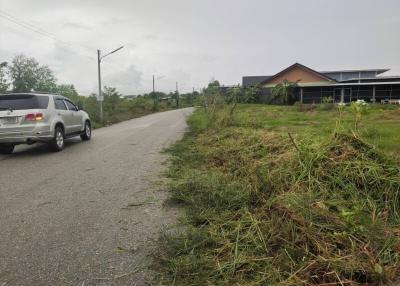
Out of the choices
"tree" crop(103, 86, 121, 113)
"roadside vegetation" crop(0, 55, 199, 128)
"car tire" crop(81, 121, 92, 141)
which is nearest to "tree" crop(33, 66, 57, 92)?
"roadside vegetation" crop(0, 55, 199, 128)

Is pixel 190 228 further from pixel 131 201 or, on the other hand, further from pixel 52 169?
pixel 52 169

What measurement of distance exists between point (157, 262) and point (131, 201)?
2.23 meters

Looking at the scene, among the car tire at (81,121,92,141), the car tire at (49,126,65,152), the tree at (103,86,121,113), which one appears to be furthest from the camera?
the tree at (103,86,121,113)

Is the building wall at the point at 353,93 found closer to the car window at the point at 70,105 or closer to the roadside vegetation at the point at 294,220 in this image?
the car window at the point at 70,105

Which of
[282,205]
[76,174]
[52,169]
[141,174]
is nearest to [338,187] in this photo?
[282,205]

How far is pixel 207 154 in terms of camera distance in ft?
28.7

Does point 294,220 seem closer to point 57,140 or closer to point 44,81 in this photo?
point 57,140

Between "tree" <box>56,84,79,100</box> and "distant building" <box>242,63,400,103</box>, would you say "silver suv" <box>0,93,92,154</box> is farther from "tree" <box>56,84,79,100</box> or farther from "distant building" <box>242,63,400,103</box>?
"tree" <box>56,84,79,100</box>

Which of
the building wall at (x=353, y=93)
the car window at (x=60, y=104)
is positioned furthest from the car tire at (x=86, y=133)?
the building wall at (x=353, y=93)

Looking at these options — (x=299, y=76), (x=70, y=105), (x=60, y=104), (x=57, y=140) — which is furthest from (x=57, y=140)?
(x=299, y=76)

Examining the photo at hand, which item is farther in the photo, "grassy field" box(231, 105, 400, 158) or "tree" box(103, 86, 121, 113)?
"tree" box(103, 86, 121, 113)

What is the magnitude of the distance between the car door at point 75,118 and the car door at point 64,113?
20 centimetres

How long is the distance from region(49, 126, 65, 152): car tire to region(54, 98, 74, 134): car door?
41cm

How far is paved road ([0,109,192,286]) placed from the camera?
11.3ft
